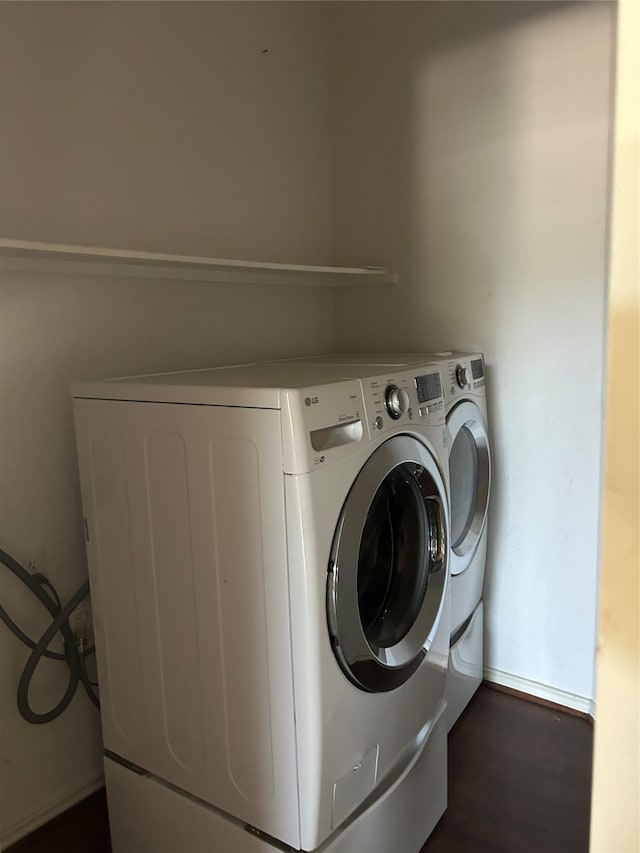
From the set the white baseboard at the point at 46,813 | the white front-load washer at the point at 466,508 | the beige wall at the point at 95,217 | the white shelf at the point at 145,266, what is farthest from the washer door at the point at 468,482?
the white baseboard at the point at 46,813

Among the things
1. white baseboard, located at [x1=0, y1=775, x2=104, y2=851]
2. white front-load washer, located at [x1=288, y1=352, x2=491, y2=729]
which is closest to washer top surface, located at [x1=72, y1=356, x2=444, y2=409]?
white front-load washer, located at [x1=288, y1=352, x2=491, y2=729]

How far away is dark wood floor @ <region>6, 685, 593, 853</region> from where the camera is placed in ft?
5.26

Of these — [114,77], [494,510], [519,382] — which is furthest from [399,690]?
[114,77]

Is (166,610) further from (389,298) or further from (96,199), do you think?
(389,298)

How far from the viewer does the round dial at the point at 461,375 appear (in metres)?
1.84

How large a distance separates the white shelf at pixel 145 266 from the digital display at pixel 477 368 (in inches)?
18.9

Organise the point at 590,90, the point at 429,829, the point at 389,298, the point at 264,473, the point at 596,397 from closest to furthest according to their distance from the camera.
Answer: the point at 264,473
the point at 429,829
the point at 590,90
the point at 596,397
the point at 389,298

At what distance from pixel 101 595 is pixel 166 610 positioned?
22 cm

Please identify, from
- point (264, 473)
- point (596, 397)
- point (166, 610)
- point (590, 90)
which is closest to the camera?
point (264, 473)

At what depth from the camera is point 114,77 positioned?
65.8 inches

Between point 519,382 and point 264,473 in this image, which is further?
point 519,382

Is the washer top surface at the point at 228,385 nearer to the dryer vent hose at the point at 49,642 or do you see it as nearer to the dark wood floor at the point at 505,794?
the dryer vent hose at the point at 49,642

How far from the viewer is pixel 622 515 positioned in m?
0.40

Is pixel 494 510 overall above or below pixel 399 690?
above
